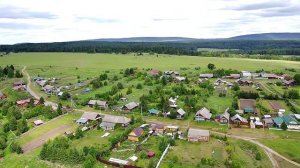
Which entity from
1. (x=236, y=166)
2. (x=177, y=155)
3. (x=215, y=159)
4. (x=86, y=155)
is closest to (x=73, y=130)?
(x=86, y=155)

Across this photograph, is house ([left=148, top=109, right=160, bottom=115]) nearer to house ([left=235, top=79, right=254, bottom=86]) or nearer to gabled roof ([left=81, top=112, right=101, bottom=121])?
gabled roof ([left=81, top=112, right=101, bottom=121])

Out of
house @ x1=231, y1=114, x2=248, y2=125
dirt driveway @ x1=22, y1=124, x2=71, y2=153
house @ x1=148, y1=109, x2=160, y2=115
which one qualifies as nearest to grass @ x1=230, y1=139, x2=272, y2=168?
house @ x1=231, y1=114, x2=248, y2=125

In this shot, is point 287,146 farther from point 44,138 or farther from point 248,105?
point 44,138

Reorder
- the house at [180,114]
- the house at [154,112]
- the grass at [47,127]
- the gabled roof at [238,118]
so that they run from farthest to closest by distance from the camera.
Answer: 1. the house at [154,112]
2. the house at [180,114]
3. the gabled roof at [238,118]
4. the grass at [47,127]

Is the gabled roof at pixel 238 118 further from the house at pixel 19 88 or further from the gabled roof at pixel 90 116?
the house at pixel 19 88

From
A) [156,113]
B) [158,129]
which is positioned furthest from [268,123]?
[156,113]

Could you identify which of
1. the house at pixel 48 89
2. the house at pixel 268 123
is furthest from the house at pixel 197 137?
the house at pixel 48 89

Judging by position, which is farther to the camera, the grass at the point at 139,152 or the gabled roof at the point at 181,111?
the gabled roof at the point at 181,111
